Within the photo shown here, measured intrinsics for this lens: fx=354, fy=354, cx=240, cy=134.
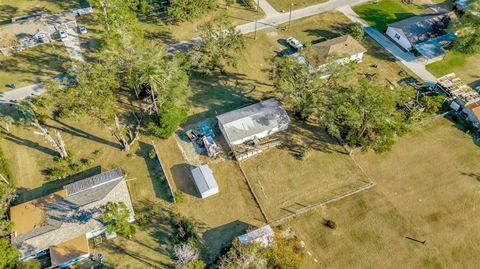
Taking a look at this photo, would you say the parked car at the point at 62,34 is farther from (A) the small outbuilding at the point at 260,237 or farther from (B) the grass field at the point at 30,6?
(A) the small outbuilding at the point at 260,237

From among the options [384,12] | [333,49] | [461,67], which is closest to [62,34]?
[333,49]

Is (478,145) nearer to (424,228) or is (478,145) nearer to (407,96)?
(407,96)

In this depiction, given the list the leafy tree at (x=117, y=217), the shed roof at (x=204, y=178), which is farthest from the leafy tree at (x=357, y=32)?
the leafy tree at (x=117, y=217)

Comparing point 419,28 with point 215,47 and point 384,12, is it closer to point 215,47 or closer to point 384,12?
point 384,12

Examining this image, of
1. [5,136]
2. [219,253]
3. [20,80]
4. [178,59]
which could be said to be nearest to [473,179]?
[219,253]

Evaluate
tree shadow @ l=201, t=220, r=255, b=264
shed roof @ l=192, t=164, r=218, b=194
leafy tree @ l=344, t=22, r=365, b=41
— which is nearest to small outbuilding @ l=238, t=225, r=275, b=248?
tree shadow @ l=201, t=220, r=255, b=264
